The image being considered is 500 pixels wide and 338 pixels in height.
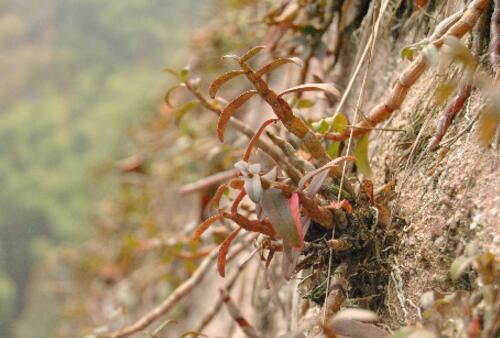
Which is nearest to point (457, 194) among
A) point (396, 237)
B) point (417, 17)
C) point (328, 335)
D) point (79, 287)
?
point (396, 237)

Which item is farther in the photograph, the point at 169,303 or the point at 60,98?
the point at 60,98

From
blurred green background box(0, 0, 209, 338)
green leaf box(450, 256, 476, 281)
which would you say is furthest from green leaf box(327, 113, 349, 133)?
blurred green background box(0, 0, 209, 338)

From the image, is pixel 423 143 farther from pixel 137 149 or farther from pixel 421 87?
pixel 137 149

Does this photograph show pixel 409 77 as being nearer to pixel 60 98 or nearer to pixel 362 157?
pixel 362 157

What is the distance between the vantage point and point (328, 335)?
1.68 feet

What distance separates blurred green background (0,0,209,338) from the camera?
25.0 feet

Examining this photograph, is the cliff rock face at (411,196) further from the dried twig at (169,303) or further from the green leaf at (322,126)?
the dried twig at (169,303)

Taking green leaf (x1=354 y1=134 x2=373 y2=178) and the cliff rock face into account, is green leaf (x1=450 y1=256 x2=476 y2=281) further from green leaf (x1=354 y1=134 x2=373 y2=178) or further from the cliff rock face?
green leaf (x1=354 y1=134 x2=373 y2=178)

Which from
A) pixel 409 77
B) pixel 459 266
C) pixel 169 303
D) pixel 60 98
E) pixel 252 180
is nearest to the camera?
pixel 459 266

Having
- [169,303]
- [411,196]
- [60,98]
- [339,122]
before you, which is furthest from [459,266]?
[60,98]

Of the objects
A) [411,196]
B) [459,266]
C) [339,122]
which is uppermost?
[339,122]

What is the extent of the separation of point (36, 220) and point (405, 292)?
26.9 ft

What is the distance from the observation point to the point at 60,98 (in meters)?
9.12

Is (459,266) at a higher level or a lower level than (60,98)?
lower
